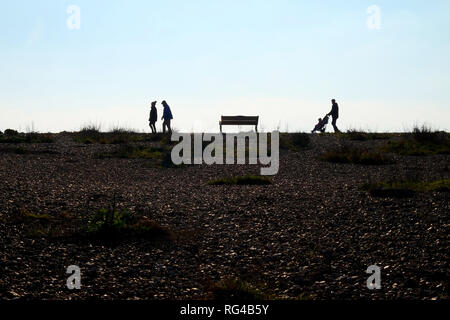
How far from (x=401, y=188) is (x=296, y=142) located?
42.0 ft

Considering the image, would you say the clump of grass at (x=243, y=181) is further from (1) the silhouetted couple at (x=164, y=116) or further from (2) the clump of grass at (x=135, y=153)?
(1) the silhouetted couple at (x=164, y=116)

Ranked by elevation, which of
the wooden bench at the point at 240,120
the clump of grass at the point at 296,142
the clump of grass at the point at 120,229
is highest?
the wooden bench at the point at 240,120

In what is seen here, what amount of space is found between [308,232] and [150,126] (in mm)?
22462

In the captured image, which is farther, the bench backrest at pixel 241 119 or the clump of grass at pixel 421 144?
the bench backrest at pixel 241 119

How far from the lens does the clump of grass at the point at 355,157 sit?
757 inches

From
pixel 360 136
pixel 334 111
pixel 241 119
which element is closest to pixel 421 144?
pixel 360 136

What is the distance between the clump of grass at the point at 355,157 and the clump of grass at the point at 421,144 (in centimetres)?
224

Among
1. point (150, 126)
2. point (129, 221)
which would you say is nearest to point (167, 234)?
point (129, 221)

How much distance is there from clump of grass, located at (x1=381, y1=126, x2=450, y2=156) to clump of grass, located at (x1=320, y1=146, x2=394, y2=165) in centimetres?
224

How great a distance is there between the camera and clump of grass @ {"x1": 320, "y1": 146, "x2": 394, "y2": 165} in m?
19.2

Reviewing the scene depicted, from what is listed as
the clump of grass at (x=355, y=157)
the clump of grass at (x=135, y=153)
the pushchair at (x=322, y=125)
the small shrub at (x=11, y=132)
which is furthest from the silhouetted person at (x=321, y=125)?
the small shrub at (x=11, y=132)

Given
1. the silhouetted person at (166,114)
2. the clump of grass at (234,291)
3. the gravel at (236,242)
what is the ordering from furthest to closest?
1. the silhouetted person at (166,114)
2. the gravel at (236,242)
3. the clump of grass at (234,291)

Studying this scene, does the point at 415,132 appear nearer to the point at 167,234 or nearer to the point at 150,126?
the point at 150,126
